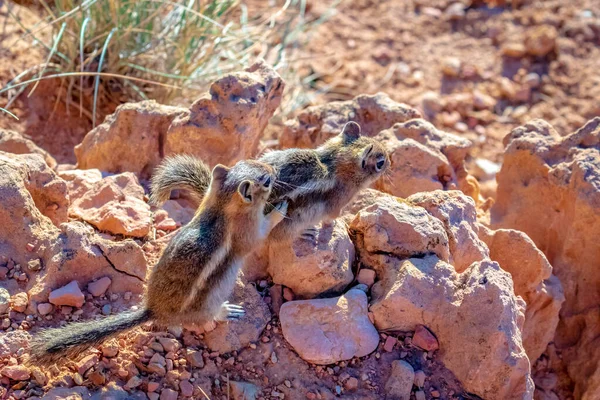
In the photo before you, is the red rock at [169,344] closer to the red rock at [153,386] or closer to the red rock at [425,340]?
the red rock at [153,386]

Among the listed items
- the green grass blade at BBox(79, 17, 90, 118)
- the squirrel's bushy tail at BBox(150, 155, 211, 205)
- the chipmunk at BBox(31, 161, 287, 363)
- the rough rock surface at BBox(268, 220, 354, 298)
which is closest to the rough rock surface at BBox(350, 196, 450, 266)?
the rough rock surface at BBox(268, 220, 354, 298)

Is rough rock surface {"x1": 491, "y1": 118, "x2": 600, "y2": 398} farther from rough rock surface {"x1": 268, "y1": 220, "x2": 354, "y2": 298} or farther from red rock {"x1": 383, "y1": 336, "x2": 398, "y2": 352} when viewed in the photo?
rough rock surface {"x1": 268, "y1": 220, "x2": 354, "y2": 298}

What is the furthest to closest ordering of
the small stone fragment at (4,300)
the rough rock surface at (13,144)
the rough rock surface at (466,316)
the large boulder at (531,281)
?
the rough rock surface at (13,144) → the large boulder at (531,281) → the rough rock surface at (466,316) → the small stone fragment at (4,300)

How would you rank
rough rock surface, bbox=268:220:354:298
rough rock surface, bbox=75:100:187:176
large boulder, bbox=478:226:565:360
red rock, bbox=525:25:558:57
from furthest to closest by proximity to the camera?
red rock, bbox=525:25:558:57 → rough rock surface, bbox=75:100:187:176 → large boulder, bbox=478:226:565:360 → rough rock surface, bbox=268:220:354:298

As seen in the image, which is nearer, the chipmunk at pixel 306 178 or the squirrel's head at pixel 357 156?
the chipmunk at pixel 306 178

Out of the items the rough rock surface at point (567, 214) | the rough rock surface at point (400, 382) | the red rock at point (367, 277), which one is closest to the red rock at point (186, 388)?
the rough rock surface at point (400, 382)

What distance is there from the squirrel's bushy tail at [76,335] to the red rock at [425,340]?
1565mm

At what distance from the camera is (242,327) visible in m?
4.13

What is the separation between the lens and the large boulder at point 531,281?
480cm

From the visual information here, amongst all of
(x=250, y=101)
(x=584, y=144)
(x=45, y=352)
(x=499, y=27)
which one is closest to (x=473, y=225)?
(x=584, y=144)

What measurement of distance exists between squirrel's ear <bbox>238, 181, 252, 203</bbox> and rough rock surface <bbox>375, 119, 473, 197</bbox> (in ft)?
4.37

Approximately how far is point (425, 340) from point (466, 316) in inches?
11.0

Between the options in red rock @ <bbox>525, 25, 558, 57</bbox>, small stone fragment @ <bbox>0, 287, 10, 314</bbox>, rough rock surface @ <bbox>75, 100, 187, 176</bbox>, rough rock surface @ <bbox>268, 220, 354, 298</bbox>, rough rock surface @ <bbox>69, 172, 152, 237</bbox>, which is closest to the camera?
small stone fragment @ <bbox>0, 287, 10, 314</bbox>

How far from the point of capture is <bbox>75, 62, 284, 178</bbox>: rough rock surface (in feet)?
16.4
